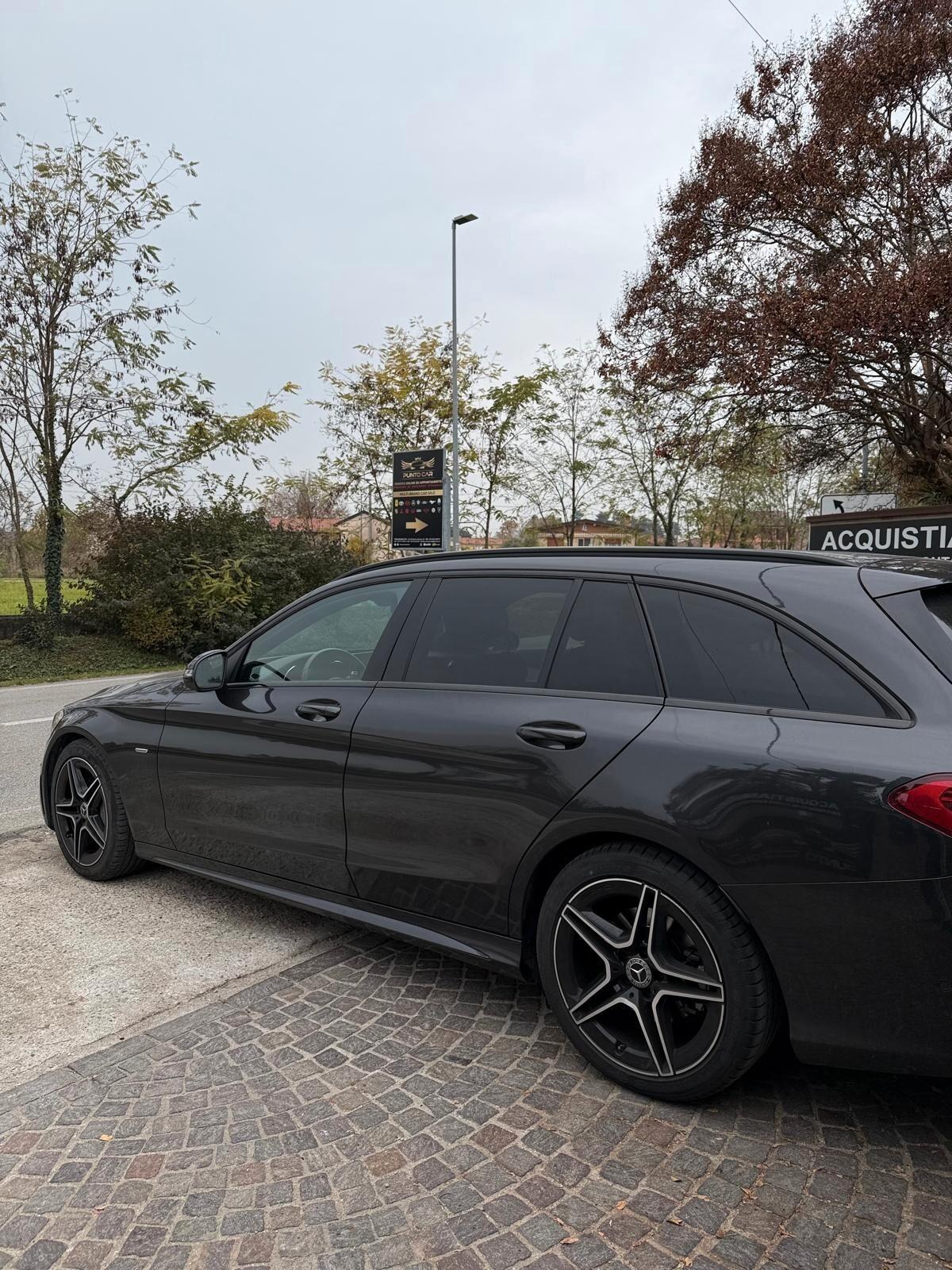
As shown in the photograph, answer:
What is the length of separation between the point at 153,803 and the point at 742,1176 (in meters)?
2.83

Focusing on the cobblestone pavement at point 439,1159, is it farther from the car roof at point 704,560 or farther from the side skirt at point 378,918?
the car roof at point 704,560

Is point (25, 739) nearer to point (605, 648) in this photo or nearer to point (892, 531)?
point (605, 648)

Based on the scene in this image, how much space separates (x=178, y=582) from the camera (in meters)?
16.5

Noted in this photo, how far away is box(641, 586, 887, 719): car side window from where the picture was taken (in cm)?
231

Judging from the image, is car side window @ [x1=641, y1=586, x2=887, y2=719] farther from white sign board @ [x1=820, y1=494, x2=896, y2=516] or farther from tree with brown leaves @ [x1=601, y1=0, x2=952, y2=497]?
white sign board @ [x1=820, y1=494, x2=896, y2=516]

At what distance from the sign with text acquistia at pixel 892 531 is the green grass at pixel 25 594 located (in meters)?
13.5

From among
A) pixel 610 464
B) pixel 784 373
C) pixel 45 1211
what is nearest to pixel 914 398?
pixel 784 373

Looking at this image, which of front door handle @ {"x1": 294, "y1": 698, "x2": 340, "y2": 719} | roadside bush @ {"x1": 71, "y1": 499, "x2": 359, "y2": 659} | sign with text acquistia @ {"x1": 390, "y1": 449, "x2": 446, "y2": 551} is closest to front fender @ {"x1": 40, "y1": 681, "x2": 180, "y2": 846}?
front door handle @ {"x1": 294, "y1": 698, "x2": 340, "y2": 719}

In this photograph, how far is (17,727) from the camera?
9148mm

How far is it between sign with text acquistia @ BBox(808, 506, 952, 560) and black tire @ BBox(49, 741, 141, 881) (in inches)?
292

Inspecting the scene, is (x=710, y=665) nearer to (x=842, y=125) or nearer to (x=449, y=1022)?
(x=449, y=1022)

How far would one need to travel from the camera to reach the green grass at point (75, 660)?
1430cm

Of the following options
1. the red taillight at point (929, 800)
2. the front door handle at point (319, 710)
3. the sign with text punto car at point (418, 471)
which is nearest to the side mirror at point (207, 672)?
the front door handle at point (319, 710)

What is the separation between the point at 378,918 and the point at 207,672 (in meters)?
1.34
